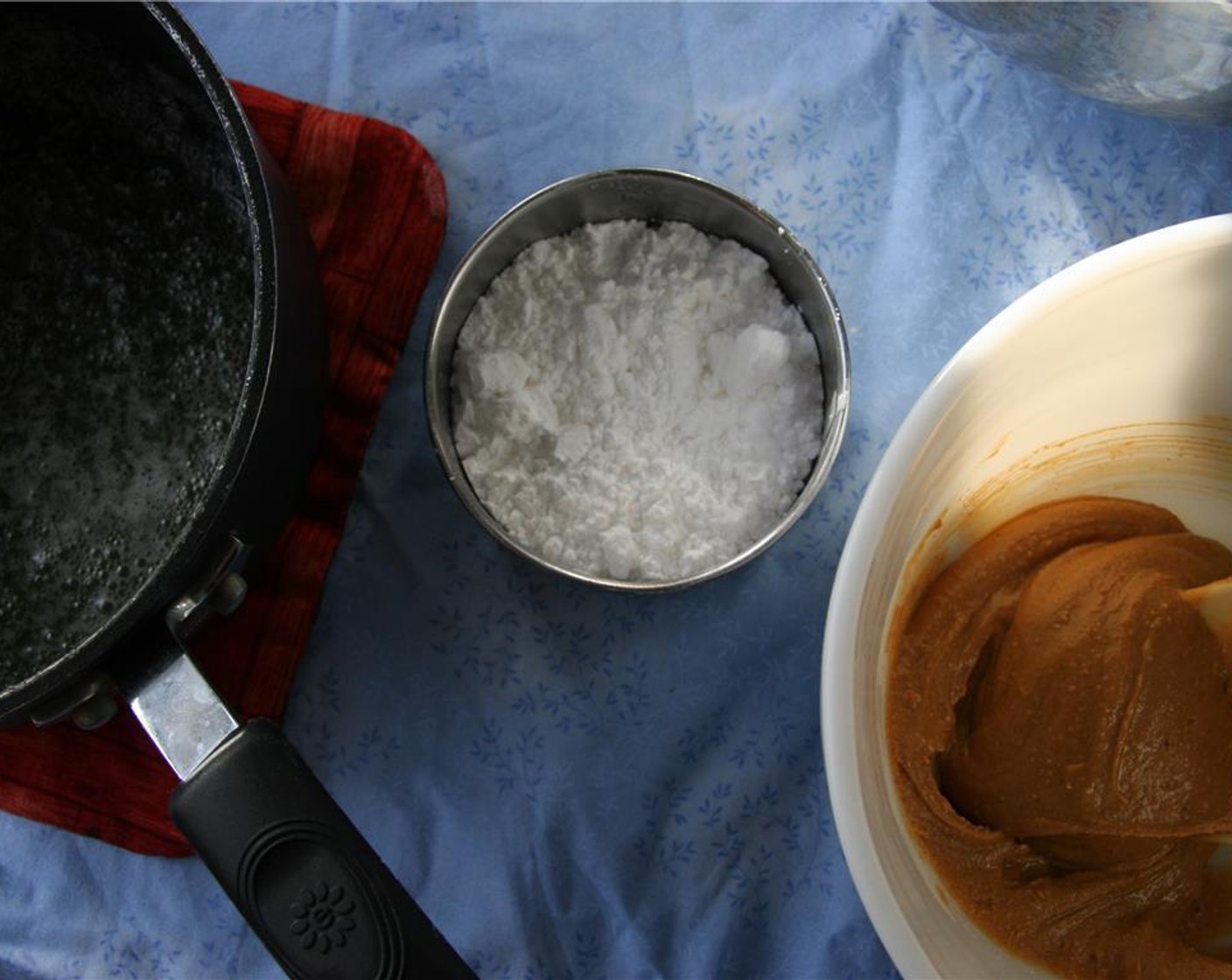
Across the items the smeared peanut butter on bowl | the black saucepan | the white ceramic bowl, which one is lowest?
the smeared peanut butter on bowl

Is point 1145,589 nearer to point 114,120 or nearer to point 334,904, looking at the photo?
point 334,904

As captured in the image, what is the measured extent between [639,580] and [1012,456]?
0.24 metres

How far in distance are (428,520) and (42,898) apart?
0.34m

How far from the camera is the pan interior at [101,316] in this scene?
2.27 feet

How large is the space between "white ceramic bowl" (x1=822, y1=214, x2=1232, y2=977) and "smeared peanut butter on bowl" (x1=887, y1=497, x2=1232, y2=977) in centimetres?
2

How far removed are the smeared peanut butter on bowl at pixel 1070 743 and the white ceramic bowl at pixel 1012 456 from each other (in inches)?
0.9

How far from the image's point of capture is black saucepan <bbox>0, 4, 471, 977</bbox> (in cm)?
56

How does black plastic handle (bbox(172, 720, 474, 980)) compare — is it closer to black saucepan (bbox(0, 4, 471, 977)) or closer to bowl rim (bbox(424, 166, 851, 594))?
black saucepan (bbox(0, 4, 471, 977))

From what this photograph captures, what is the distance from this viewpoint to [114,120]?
73 centimetres

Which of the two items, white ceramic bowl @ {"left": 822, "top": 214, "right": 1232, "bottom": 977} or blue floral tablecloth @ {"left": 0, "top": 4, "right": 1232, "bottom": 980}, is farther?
blue floral tablecloth @ {"left": 0, "top": 4, "right": 1232, "bottom": 980}

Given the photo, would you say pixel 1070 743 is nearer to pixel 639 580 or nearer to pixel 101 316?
pixel 639 580

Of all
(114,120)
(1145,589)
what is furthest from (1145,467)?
(114,120)

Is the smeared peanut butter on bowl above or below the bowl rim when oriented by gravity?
below

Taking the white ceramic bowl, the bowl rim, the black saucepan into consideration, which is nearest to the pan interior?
the black saucepan
